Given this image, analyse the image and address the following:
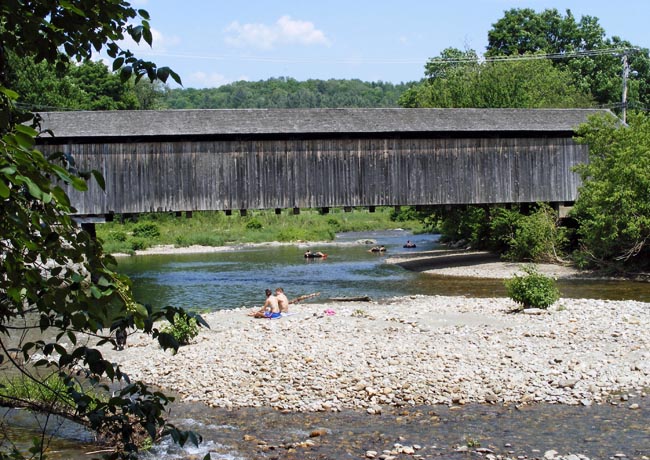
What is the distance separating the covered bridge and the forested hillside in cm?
9870

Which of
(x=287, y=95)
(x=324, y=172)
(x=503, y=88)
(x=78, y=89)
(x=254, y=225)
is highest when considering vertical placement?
(x=287, y=95)

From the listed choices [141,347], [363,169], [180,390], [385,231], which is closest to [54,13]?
[180,390]

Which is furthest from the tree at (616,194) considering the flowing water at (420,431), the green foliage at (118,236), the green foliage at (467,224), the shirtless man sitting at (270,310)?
the green foliage at (118,236)

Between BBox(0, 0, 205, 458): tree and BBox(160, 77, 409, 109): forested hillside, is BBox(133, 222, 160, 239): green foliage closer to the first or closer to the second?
BBox(0, 0, 205, 458): tree

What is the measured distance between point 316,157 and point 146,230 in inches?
920

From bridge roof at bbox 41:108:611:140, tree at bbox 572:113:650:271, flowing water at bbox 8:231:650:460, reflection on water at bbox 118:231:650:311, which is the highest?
bridge roof at bbox 41:108:611:140

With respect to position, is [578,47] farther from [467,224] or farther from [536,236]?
[536,236]

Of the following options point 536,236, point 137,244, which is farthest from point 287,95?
point 536,236

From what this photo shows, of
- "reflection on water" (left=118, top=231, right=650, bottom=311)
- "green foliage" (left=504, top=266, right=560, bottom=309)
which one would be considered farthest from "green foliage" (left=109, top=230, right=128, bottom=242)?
"green foliage" (left=504, top=266, right=560, bottom=309)

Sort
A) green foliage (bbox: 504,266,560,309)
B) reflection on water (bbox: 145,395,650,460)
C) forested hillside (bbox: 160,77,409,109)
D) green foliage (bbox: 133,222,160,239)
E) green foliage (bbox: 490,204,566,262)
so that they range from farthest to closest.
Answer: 1. forested hillside (bbox: 160,77,409,109)
2. green foliage (bbox: 133,222,160,239)
3. green foliage (bbox: 490,204,566,262)
4. green foliage (bbox: 504,266,560,309)
5. reflection on water (bbox: 145,395,650,460)

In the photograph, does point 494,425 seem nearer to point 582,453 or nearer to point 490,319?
point 582,453

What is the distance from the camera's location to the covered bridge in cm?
2122

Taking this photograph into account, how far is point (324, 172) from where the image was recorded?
73.3 feet

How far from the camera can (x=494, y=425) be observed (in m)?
A: 8.26
